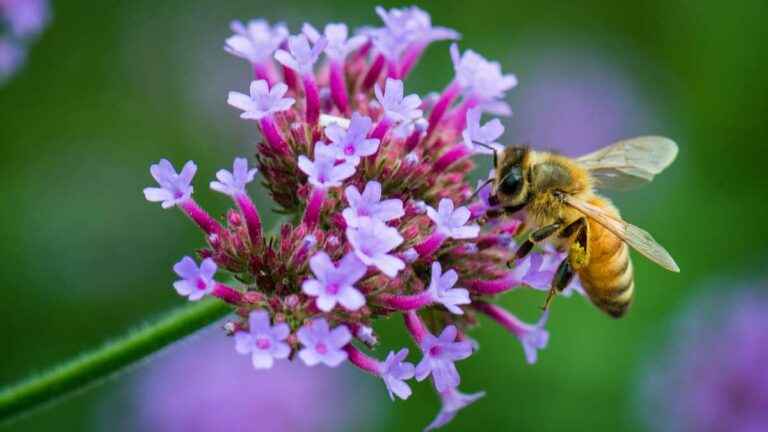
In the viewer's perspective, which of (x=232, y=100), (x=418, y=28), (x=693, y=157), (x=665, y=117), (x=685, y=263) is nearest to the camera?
(x=232, y=100)

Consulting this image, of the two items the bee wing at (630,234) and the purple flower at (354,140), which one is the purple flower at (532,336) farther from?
the purple flower at (354,140)

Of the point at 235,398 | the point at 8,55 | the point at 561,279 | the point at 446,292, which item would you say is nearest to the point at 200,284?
the point at 446,292

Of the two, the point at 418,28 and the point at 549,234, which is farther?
the point at 418,28

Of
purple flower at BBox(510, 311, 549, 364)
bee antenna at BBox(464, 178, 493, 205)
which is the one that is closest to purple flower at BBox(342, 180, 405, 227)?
bee antenna at BBox(464, 178, 493, 205)

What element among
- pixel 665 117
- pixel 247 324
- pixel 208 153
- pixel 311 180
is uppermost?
pixel 311 180

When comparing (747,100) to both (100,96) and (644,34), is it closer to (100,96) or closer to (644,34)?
(644,34)

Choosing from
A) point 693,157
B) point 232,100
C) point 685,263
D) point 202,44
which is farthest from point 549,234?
point 202,44

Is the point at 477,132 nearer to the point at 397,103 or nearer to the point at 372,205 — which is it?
the point at 397,103

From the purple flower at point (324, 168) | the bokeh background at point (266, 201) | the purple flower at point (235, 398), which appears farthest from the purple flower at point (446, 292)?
the purple flower at point (235, 398)
